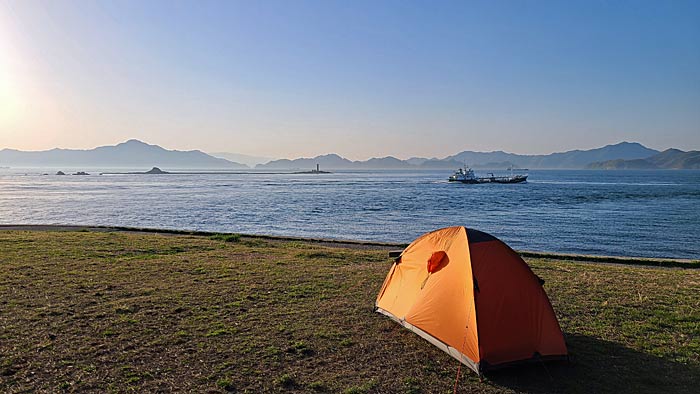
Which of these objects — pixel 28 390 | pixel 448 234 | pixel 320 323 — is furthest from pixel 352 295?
pixel 28 390

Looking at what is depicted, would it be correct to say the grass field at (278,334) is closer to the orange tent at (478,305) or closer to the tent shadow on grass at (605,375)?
the tent shadow on grass at (605,375)

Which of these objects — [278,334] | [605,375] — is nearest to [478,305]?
[605,375]

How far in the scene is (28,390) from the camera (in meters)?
6.16

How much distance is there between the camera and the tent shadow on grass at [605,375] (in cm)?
658

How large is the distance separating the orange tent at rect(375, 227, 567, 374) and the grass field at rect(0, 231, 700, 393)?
0.89 feet

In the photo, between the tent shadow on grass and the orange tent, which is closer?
the tent shadow on grass

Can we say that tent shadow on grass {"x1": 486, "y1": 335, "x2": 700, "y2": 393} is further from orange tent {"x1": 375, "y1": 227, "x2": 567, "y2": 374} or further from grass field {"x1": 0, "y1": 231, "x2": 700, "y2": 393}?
orange tent {"x1": 375, "y1": 227, "x2": 567, "y2": 374}

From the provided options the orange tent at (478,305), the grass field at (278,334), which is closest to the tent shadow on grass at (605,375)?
the grass field at (278,334)

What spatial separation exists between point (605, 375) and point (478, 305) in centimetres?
192

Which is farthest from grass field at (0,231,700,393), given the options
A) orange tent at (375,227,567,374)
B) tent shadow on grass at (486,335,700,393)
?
orange tent at (375,227,567,374)

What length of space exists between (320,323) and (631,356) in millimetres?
5017

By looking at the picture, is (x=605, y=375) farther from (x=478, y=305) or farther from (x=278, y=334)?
(x=278, y=334)

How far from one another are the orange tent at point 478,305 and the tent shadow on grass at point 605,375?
200mm

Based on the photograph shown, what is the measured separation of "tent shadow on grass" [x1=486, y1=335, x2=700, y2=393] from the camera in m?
6.58
